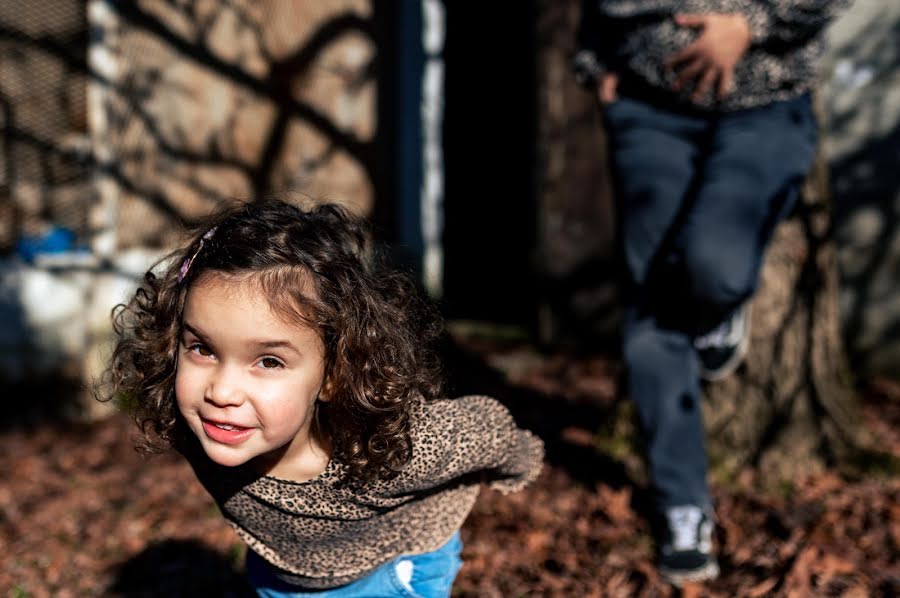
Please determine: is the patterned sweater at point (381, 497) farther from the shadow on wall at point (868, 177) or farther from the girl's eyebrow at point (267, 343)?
the shadow on wall at point (868, 177)

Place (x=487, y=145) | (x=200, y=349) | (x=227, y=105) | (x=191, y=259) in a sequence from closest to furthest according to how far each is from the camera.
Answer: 1. (x=200, y=349)
2. (x=191, y=259)
3. (x=227, y=105)
4. (x=487, y=145)

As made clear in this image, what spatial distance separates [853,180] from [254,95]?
4.08 meters

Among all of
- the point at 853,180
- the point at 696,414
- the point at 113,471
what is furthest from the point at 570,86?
the point at 113,471

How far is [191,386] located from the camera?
198 cm

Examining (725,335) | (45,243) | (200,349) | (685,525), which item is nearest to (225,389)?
(200,349)

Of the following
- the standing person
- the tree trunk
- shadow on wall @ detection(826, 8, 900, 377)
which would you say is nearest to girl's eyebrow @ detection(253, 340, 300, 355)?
the standing person

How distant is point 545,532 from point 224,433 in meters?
2.01

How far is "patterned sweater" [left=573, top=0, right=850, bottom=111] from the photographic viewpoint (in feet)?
9.68

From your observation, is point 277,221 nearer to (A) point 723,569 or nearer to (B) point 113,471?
(A) point 723,569

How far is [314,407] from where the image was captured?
2.20 meters

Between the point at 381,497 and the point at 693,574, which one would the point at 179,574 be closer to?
the point at 381,497

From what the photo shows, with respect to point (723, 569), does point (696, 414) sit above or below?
above

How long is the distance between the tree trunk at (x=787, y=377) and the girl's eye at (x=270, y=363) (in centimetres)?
247

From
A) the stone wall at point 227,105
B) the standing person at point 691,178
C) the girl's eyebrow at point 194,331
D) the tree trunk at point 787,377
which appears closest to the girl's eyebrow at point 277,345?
the girl's eyebrow at point 194,331
